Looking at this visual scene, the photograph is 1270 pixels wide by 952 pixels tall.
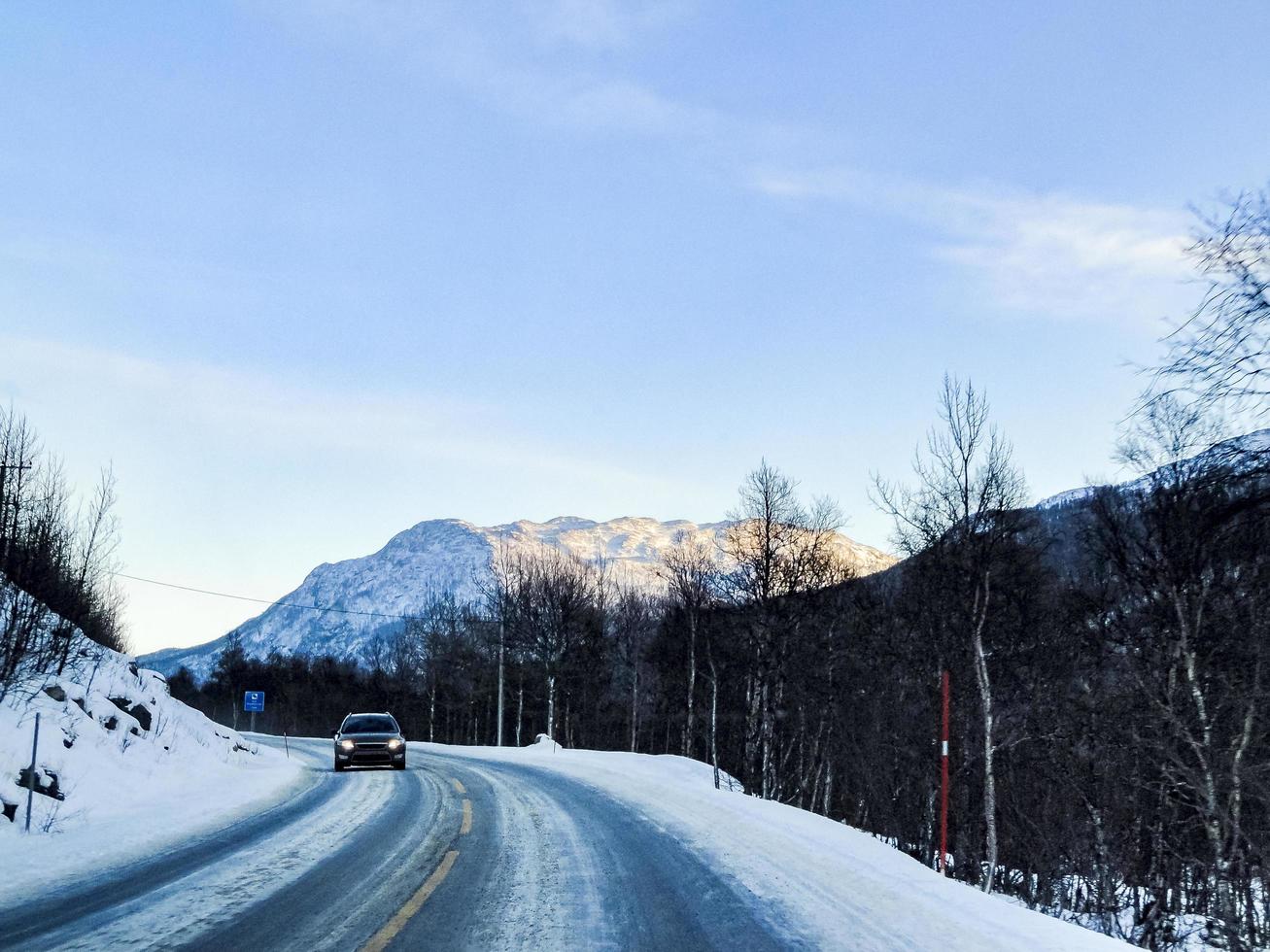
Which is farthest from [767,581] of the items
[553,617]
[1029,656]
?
[553,617]

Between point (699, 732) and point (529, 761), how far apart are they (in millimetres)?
32836

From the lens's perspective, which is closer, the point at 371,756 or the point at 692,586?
the point at 371,756

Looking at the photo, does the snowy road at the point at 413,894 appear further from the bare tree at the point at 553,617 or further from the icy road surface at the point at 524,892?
the bare tree at the point at 553,617

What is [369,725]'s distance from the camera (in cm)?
2611

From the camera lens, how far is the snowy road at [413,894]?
5.89m

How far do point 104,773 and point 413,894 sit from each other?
10623 millimetres

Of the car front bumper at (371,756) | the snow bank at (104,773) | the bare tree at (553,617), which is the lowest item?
the car front bumper at (371,756)

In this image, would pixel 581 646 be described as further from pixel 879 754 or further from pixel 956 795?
pixel 956 795

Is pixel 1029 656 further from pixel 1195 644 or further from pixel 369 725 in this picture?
pixel 369 725

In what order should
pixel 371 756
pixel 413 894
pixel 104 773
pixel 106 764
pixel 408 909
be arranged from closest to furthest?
1. pixel 408 909
2. pixel 413 894
3. pixel 104 773
4. pixel 106 764
5. pixel 371 756

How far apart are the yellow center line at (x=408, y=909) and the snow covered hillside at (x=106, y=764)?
391cm

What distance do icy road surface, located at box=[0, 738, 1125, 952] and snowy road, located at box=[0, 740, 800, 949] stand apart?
3 centimetres

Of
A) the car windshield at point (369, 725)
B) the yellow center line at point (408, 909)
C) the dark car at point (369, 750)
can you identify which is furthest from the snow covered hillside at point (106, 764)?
the yellow center line at point (408, 909)

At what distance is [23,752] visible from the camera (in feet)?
41.8
